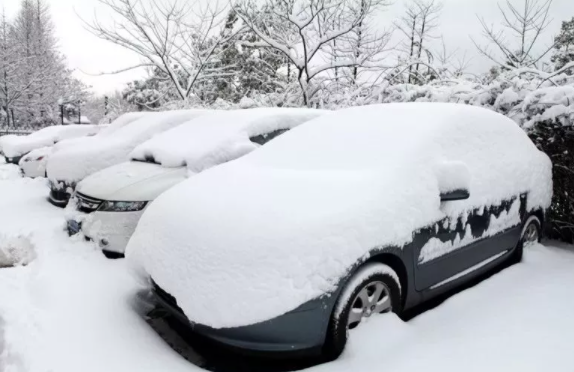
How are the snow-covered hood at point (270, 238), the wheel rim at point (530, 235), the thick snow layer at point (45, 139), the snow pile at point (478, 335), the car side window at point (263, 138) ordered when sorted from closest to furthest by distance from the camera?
the snow-covered hood at point (270, 238), the snow pile at point (478, 335), the wheel rim at point (530, 235), the car side window at point (263, 138), the thick snow layer at point (45, 139)

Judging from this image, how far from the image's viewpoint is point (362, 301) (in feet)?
8.30

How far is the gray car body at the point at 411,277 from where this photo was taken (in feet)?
7.38

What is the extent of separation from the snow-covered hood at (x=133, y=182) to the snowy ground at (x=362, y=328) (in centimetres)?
72

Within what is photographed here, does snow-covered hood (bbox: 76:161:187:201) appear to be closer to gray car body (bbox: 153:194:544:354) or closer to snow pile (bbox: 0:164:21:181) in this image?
gray car body (bbox: 153:194:544:354)

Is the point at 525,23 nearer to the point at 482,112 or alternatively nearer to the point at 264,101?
the point at 264,101

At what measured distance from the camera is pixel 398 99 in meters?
6.84

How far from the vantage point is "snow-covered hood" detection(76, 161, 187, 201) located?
417 cm

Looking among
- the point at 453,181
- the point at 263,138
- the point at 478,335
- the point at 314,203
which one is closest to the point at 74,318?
the point at 314,203

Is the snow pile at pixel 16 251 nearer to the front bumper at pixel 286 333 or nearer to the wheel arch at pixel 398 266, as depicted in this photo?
the front bumper at pixel 286 333

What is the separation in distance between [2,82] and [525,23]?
34295mm

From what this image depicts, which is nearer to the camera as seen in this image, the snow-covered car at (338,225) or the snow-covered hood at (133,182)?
the snow-covered car at (338,225)

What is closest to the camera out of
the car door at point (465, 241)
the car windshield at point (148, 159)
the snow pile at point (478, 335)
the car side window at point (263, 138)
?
the snow pile at point (478, 335)

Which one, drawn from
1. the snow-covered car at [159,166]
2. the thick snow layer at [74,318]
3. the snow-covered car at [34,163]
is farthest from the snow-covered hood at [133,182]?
the snow-covered car at [34,163]

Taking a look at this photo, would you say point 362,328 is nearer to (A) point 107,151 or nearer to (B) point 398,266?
(B) point 398,266
